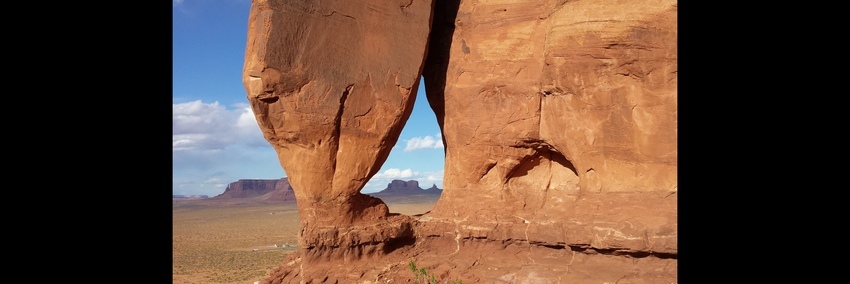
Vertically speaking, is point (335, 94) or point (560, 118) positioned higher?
point (335, 94)

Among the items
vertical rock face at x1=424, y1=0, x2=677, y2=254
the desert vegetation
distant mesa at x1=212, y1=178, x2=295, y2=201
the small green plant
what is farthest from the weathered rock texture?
Answer: distant mesa at x1=212, y1=178, x2=295, y2=201

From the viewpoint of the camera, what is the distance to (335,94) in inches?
308

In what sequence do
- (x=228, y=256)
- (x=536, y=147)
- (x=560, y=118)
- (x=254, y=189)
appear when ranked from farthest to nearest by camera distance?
(x=254, y=189) < (x=228, y=256) < (x=536, y=147) < (x=560, y=118)

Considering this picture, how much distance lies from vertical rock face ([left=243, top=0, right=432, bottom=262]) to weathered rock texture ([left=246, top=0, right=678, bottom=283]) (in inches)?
1.6

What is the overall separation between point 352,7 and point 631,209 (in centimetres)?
434

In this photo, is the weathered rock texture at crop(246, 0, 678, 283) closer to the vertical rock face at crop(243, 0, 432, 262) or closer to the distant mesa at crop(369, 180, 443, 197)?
the vertical rock face at crop(243, 0, 432, 262)

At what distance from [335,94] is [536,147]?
2.79 m

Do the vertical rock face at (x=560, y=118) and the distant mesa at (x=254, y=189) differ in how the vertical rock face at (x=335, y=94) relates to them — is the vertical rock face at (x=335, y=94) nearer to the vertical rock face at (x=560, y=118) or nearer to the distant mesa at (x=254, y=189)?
the vertical rock face at (x=560, y=118)

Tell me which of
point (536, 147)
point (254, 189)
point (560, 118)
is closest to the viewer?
point (560, 118)

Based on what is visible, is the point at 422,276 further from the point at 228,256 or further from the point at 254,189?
the point at 254,189

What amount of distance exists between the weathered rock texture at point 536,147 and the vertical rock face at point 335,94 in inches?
1.6

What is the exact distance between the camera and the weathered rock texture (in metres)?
7.02

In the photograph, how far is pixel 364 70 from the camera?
26.3 ft

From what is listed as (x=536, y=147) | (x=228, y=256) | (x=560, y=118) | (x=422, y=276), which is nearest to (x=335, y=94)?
(x=422, y=276)
